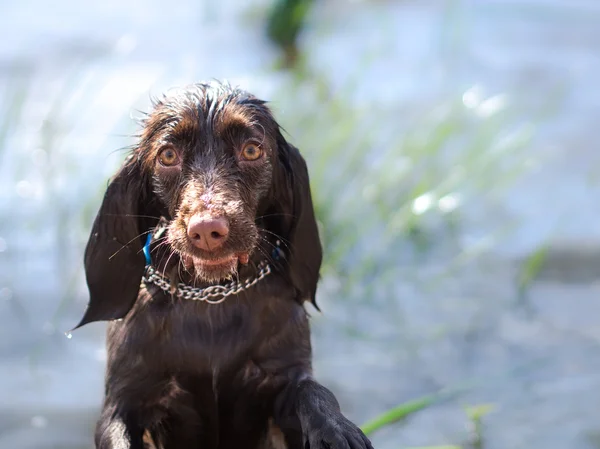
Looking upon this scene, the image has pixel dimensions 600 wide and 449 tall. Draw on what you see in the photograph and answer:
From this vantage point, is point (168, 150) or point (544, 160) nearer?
point (168, 150)

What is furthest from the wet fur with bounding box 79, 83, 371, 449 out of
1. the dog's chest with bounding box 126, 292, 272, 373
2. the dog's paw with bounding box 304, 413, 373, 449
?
the dog's paw with bounding box 304, 413, 373, 449

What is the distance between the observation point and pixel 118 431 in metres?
3.32

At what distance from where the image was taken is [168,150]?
134 inches

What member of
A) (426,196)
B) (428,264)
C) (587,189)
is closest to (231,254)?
(426,196)

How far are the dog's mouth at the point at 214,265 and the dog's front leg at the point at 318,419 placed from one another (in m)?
0.46

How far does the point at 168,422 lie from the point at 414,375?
2.26 m

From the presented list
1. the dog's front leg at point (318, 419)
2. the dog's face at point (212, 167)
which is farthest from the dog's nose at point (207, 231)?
the dog's front leg at point (318, 419)

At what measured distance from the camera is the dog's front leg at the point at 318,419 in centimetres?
316

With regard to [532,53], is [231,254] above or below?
below

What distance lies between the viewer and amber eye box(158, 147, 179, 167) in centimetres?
339

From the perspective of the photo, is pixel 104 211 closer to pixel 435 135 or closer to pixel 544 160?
pixel 435 135

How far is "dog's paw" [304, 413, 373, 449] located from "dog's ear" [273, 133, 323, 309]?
0.56 meters

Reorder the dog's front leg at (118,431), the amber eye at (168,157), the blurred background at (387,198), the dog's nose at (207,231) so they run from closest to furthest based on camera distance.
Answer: the dog's nose at (207,231), the dog's front leg at (118,431), the amber eye at (168,157), the blurred background at (387,198)

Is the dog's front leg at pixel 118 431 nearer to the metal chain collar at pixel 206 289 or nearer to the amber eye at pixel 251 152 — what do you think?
the metal chain collar at pixel 206 289
